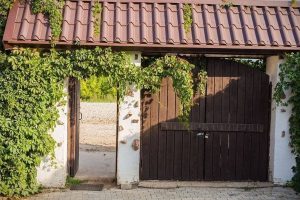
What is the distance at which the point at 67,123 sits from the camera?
9.55 meters

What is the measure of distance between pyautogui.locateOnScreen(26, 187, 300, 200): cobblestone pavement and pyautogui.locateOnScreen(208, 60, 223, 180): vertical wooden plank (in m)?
0.55

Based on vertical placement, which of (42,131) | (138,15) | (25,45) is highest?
(138,15)

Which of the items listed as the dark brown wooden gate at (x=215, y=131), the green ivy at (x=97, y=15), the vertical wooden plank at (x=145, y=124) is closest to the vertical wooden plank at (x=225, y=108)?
the dark brown wooden gate at (x=215, y=131)

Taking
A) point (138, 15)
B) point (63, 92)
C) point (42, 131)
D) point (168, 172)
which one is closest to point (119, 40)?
point (138, 15)

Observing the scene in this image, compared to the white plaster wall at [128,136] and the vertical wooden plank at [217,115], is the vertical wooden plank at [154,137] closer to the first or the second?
the white plaster wall at [128,136]

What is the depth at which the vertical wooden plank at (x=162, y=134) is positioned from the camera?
31.7 ft

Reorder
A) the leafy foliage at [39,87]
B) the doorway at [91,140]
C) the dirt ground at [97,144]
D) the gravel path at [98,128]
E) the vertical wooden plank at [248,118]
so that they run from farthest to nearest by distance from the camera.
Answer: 1. the gravel path at [98,128]
2. the dirt ground at [97,144]
3. the doorway at [91,140]
4. the vertical wooden plank at [248,118]
5. the leafy foliage at [39,87]

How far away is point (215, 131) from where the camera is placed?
32.0 ft

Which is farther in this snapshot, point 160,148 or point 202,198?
point 160,148

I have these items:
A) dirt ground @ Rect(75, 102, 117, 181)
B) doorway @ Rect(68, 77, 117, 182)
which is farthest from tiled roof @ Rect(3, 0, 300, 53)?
dirt ground @ Rect(75, 102, 117, 181)

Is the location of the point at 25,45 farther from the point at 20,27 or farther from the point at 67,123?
the point at 67,123

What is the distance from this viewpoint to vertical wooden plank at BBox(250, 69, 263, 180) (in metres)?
9.84

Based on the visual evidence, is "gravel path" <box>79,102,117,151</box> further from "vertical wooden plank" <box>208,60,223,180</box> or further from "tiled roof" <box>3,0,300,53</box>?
"tiled roof" <box>3,0,300,53</box>

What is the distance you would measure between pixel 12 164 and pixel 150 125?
278cm
